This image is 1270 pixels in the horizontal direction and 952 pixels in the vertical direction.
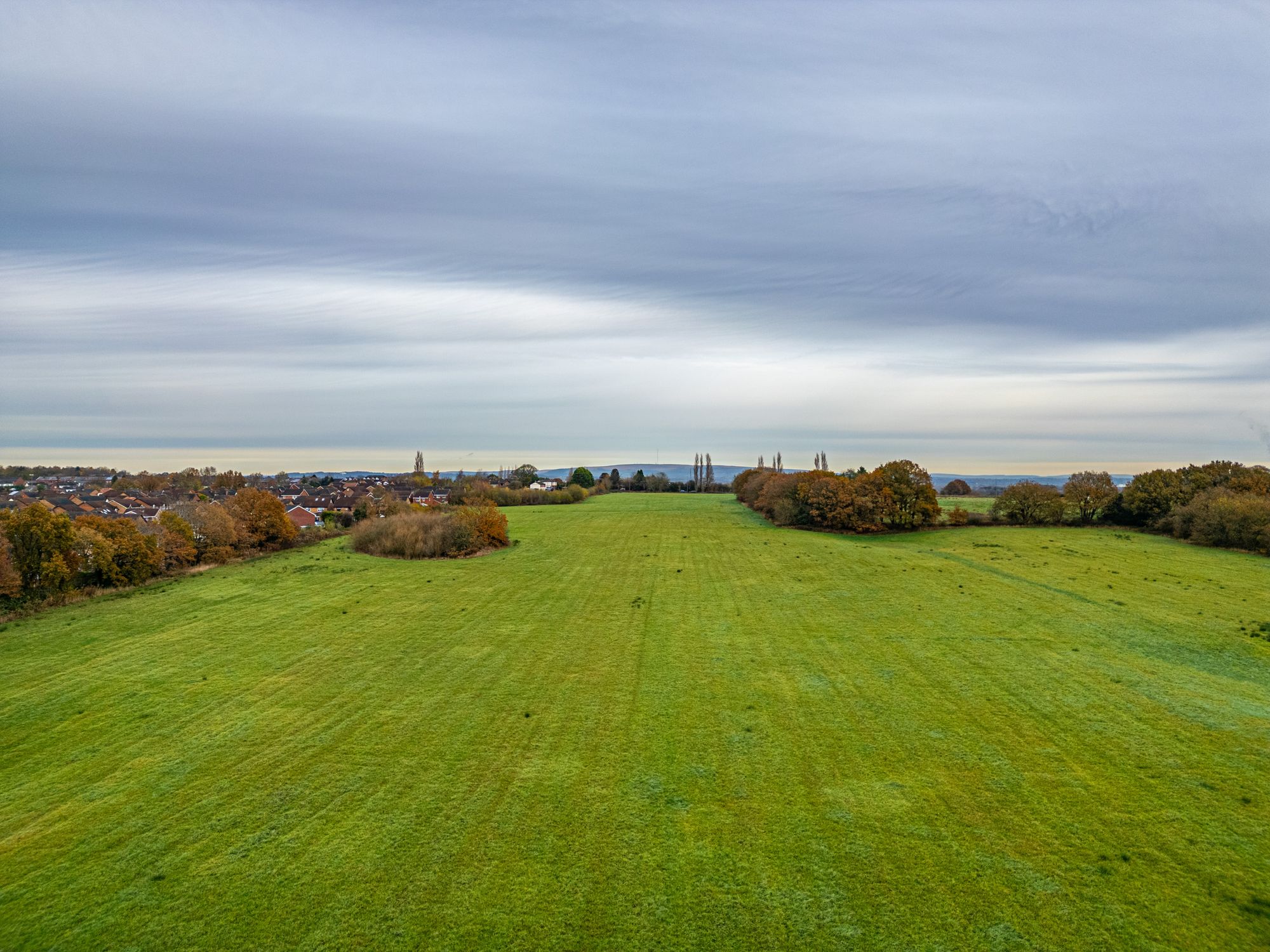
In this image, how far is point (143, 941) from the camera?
9.73 m

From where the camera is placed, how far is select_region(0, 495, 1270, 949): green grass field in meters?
10.1

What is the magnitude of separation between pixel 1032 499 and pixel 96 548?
80.3m

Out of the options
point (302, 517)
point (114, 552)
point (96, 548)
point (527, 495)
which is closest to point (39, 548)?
point (96, 548)

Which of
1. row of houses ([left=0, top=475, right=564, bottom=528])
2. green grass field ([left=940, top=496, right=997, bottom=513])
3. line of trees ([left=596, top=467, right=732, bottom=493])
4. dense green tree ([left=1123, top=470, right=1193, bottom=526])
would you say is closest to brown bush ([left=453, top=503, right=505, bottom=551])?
row of houses ([left=0, top=475, right=564, bottom=528])

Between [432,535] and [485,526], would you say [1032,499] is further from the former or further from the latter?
[432,535]

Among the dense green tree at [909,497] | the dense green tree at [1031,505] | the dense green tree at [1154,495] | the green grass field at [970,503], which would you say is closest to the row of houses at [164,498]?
the dense green tree at [909,497]

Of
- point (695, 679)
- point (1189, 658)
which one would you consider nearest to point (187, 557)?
point (695, 679)

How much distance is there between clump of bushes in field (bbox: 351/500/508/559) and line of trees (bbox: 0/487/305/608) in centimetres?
1070

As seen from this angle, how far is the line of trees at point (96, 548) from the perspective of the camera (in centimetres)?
3538

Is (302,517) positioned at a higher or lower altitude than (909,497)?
lower

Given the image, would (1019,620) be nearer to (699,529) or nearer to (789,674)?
(789,674)

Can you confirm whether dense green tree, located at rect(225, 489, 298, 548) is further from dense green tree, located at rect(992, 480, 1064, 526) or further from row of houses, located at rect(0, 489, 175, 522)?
dense green tree, located at rect(992, 480, 1064, 526)

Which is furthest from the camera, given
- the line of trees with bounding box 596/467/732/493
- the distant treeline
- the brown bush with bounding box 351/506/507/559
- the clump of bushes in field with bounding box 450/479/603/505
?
the line of trees with bounding box 596/467/732/493

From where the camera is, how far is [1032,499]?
214ft
